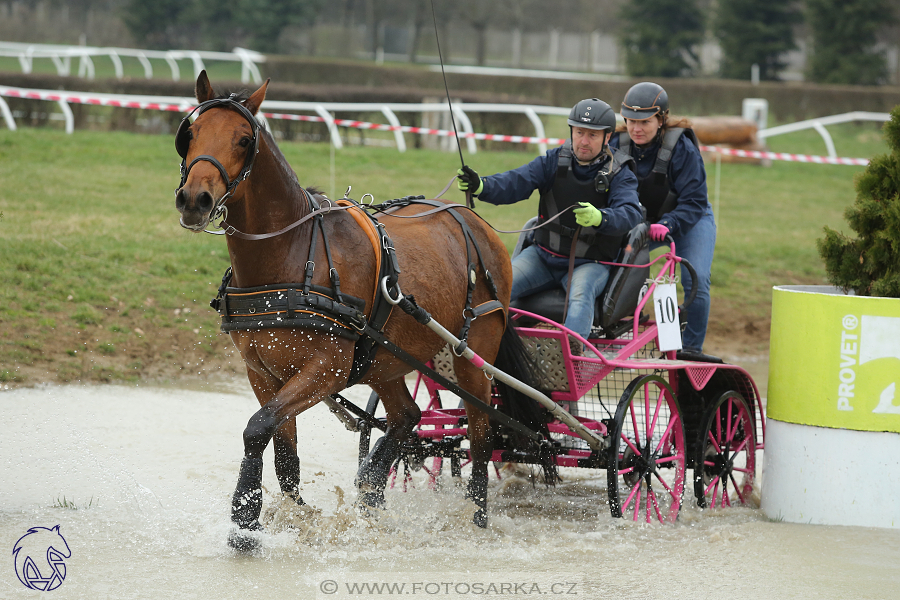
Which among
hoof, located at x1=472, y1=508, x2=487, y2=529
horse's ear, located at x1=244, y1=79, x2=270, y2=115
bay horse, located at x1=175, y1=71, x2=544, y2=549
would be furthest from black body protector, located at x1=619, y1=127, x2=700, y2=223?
horse's ear, located at x1=244, y1=79, x2=270, y2=115

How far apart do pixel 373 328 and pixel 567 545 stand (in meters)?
1.36

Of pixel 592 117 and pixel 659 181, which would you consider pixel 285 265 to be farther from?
pixel 659 181

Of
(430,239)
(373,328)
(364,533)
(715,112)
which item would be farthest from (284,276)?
(715,112)

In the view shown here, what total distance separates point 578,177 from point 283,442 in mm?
2068

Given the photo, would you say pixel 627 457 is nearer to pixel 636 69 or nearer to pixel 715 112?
pixel 715 112

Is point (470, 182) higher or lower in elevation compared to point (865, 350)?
higher

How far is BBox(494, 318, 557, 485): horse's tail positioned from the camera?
4.91m

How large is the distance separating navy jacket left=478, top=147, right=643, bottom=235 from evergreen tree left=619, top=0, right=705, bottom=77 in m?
27.6

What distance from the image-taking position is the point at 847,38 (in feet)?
97.9

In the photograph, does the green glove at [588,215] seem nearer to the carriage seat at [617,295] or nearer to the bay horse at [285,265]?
the carriage seat at [617,295]

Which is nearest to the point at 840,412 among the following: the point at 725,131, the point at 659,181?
the point at 659,181

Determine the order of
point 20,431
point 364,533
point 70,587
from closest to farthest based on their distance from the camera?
1. point 70,587
2. point 364,533
3. point 20,431

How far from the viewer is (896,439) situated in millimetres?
4824

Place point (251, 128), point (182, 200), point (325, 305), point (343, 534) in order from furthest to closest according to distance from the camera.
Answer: point (343, 534), point (325, 305), point (251, 128), point (182, 200)
